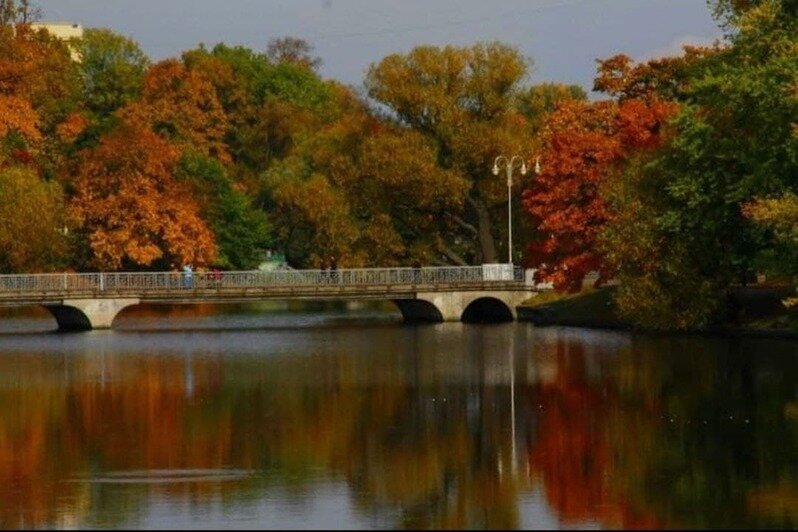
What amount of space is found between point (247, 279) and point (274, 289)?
2.09 metres

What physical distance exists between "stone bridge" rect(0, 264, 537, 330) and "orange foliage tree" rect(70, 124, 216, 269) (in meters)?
10.2

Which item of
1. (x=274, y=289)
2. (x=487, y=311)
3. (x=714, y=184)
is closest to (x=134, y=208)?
(x=274, y=289)

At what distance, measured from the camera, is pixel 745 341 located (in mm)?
61406

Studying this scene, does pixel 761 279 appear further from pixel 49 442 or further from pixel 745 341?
pixel 49 442

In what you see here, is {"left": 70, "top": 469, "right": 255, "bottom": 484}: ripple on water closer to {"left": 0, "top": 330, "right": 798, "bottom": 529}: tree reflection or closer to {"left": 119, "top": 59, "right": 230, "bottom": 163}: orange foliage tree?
{"left": 0, "top": 330, "right": 798, "bottom": 529}: tree reflection

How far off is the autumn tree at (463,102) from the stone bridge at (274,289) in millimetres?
5699

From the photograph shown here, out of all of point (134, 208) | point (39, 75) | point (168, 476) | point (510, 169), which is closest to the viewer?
point (168, 476)

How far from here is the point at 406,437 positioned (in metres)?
34.8

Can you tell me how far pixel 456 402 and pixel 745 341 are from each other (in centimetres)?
2170

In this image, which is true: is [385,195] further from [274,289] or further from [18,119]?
[18,119]

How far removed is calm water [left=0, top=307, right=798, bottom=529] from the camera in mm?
26328

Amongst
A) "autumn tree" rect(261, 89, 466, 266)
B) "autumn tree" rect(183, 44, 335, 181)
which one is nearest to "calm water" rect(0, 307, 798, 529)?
"autumn tree" rect(261, 89, 466, 266)

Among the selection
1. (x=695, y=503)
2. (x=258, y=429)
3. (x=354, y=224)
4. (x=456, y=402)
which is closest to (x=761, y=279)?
(x=354, y=224)

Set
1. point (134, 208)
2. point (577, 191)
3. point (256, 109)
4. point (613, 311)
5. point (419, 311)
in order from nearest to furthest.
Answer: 1. point (613, 311)
2. point (577, 191)
3. point (419, 311)
4. point (134, 208)
5. point (256, 109)
